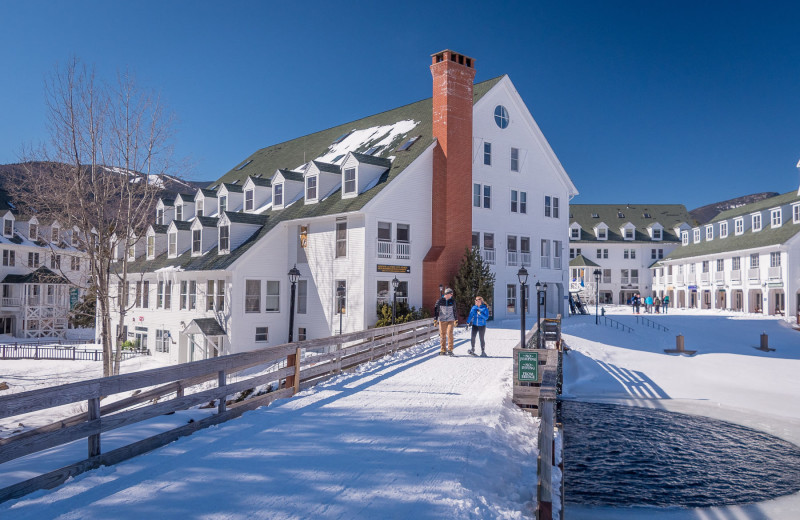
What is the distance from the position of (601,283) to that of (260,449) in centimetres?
7121

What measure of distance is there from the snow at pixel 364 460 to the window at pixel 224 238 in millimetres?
17513

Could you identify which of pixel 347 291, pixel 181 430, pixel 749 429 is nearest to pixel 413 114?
pixel 347 291

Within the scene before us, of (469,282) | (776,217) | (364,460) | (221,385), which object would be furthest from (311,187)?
(776,217)

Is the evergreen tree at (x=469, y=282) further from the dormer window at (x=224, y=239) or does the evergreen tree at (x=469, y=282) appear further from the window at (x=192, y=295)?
the window at (x=192, y=295)

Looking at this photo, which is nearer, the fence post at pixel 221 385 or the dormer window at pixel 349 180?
the fence post at pixel 221 385

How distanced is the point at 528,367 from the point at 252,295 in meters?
21.7

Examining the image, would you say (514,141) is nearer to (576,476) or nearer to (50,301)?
(576,476)

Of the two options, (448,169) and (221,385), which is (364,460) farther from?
(448,169)

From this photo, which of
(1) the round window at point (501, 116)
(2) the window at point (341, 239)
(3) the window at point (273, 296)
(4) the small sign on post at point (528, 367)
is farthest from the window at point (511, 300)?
(4) the small sign on post at point (528, 367)

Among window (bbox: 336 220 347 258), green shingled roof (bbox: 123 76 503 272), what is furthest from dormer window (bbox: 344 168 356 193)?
window (bbox: 336 220 347 258)

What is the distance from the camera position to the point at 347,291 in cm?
2842

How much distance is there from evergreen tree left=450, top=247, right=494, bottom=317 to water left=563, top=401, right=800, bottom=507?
12419 millimetres

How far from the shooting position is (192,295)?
3422cm

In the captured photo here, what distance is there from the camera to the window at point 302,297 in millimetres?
30875
